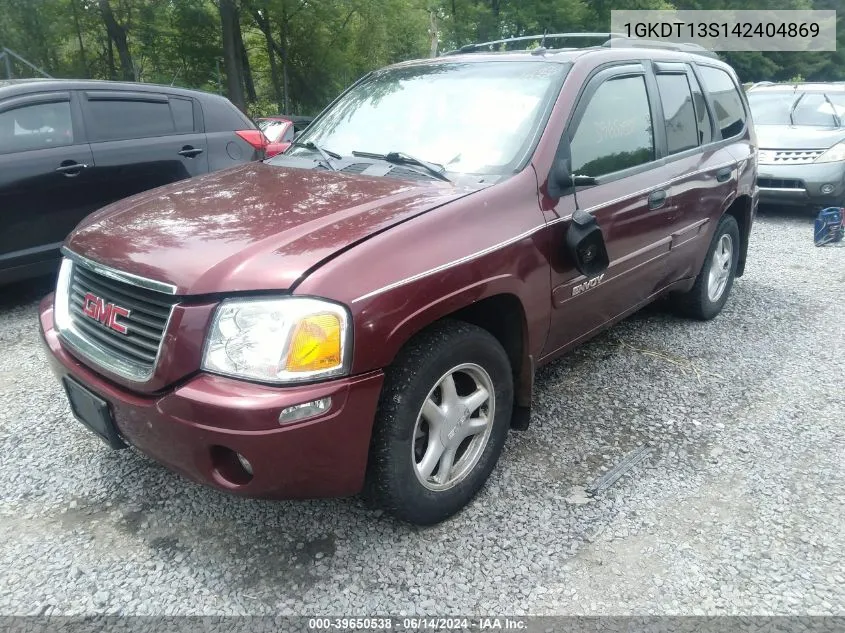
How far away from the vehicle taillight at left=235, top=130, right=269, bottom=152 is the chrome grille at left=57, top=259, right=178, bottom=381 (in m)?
3.88

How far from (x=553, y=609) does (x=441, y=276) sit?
1180 mm

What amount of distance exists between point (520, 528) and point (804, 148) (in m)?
8.18

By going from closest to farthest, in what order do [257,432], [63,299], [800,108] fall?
1. [257,432]
2. [63,299]
3. [800,108]

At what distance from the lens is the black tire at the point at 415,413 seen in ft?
7.07

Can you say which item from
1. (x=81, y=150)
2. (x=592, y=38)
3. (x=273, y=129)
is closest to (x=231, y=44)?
(x=273, y=129)

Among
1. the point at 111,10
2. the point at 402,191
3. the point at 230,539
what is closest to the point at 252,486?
the point at 230,539

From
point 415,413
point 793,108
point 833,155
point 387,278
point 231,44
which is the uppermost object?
point 231,44

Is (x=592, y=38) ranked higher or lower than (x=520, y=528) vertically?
higher

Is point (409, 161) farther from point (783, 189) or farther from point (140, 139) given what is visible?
point (783, 189)

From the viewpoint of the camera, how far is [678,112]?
3.87 meters

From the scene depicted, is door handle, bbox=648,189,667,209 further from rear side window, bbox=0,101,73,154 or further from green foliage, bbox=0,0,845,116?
green foliage, bbox=0,0,845,116

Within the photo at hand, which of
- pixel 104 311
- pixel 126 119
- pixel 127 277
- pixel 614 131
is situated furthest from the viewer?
pixel 126 119

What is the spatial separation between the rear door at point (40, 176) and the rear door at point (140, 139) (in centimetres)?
13

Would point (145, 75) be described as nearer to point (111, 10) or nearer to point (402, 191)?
point (111, 10)
